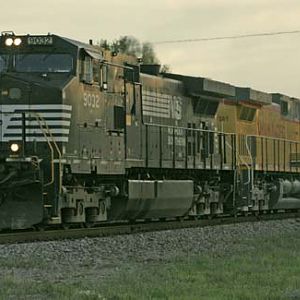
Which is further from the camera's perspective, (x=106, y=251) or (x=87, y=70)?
(x=87, y=70)

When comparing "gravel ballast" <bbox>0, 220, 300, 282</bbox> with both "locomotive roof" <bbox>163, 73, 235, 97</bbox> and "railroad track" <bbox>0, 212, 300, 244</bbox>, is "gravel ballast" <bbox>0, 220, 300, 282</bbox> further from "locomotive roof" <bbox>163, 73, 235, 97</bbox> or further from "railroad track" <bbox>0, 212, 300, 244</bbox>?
"locomotive roof" <bbox>163, 73, 235, 97</bbox>

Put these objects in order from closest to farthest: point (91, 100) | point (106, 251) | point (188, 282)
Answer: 1. point (188, 282)
2. point (106, 251)
3. point (91, 100)

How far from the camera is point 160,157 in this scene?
20984 mm

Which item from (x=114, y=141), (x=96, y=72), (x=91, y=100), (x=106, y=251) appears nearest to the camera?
(x=106, y=251)

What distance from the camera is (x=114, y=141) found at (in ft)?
59.5

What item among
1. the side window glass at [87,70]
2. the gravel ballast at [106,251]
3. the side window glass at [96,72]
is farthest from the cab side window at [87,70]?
the gravel ballast at [106,251]

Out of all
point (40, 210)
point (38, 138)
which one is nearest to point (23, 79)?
point (38, 138)

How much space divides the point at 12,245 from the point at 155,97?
839 centimetres

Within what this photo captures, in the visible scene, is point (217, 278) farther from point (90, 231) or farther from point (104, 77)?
point (104, 77)

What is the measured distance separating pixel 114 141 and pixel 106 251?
5.24m

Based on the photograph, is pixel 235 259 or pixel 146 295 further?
pixel 235 259

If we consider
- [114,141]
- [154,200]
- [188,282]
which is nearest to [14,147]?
[114,141]

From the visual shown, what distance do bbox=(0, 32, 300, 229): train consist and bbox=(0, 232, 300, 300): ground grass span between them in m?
4.36

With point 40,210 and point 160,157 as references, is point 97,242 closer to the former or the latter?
point 40,210
